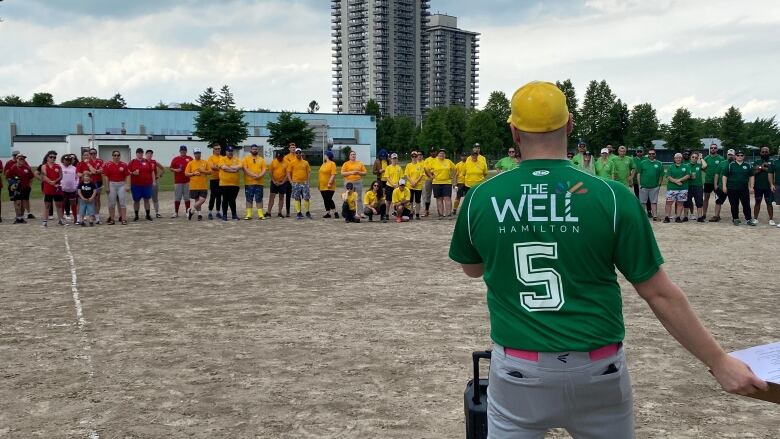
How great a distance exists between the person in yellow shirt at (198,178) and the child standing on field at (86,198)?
2.53m

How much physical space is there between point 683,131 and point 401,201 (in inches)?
2554

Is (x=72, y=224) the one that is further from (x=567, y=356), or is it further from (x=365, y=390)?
(x=567, y=356)

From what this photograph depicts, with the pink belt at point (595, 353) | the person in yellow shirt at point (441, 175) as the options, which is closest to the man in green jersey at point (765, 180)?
the person in yellow shirt at point (441, 175)

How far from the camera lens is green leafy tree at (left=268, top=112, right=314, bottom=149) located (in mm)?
91125

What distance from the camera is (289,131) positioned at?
91.4m

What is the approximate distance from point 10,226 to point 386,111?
174 metres

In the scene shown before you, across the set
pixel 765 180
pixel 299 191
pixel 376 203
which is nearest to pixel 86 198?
pixel 299 191

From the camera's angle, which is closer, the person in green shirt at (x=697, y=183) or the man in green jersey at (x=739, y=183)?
the man in green jersey at (x=739, y=183)

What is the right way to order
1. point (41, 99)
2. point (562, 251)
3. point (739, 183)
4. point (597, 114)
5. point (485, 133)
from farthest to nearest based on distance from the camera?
1. point (41, 99)
2. point (485, 133)
3. point (597, 114)
4. point (739, 183)
5. point (562, 251)

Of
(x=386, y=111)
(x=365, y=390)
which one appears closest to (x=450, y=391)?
A: (x=365, y=390)

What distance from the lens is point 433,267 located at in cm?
1091

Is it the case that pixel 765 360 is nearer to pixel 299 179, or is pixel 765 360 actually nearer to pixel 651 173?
pixel 651 173

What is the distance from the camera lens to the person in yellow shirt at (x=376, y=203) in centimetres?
1877

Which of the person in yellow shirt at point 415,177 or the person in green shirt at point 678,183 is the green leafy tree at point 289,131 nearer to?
the person in yellow shirt at point 415,177
